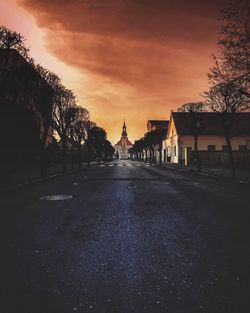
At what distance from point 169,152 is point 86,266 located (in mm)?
72080

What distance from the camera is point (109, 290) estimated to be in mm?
4238

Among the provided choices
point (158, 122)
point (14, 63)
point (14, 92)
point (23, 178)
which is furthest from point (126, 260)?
point (158, 122)

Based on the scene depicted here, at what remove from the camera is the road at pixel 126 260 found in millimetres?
3924

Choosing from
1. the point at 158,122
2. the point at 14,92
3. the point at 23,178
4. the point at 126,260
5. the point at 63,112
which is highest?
the point at 158,122

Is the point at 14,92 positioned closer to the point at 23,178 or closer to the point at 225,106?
the point at 23,178

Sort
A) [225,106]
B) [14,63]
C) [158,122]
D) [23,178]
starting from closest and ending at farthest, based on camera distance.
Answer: [14,63]
[23,178]
[225,106]
[158,122]

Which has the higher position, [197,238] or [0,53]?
[0,53]

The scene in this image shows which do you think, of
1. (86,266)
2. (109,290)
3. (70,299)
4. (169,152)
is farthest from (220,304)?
(169,152)

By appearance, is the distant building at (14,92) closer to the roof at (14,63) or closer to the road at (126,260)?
the roof at (14,63)

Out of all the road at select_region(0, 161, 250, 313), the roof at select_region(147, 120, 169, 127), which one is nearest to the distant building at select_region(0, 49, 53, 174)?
the road at select_region(0, 161, 250, 313)

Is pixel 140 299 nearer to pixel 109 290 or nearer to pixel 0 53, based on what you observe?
pixel 109 290

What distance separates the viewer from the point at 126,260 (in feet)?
18.1

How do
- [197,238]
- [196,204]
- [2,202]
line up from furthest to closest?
[2,202], [196,204], [197,238]

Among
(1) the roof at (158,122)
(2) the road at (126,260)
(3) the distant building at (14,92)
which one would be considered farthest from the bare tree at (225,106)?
(1) the roof at (158,122)
